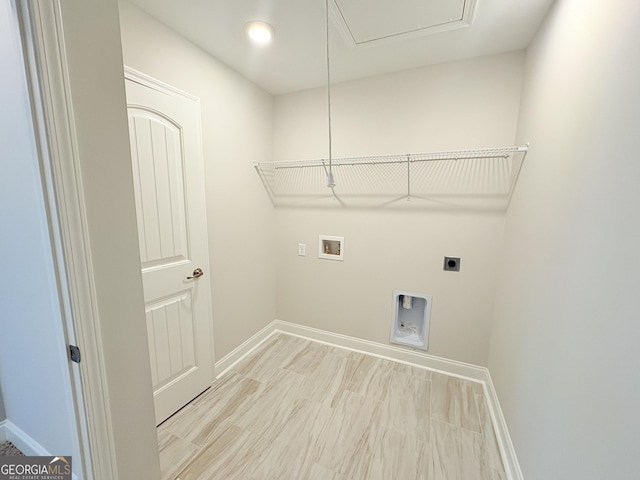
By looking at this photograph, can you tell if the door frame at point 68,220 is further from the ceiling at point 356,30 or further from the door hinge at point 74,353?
the ceiling at point 356,30

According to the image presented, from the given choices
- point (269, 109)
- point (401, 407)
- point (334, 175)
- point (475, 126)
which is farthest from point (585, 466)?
point (269, 109)

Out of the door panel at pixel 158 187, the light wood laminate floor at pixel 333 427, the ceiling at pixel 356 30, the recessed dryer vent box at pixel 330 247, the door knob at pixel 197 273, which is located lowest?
the light wood laminate floor at pixel 333 427

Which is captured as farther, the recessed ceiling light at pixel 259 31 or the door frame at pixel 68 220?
the recessed ceiling light at pixel 259 31

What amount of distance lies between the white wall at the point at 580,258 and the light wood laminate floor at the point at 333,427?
40 centimetres

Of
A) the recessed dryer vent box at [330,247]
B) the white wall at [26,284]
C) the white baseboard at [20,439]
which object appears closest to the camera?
the white wall at [26,284]

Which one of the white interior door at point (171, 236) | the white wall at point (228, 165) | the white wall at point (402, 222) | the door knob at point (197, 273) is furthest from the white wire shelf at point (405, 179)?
the door knob at point (197, 273)

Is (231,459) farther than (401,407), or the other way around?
(401,407)

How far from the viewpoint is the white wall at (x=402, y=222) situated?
193 centimetres

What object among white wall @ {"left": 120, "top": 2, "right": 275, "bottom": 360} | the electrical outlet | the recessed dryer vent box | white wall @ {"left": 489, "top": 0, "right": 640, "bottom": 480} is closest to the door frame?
white wall @ {"left": 120, "top": 2, "right": 275, "bottom": 360}

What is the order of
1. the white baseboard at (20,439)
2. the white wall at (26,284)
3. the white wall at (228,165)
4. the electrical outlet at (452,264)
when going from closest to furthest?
the white wall at (26,284)
the white baseboard at (20,439)
the white wall at (228,165)
the electrical outlet at (452,264)

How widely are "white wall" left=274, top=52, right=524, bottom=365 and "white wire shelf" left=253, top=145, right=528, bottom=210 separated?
0.09m

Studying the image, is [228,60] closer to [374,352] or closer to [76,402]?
[76,402]

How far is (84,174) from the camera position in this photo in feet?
2.59

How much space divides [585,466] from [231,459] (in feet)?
5.19
